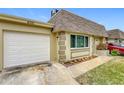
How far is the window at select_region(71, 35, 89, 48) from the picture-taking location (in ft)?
38.8

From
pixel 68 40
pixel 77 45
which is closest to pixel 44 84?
pixel 68 40

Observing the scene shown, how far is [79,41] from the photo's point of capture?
12586mm

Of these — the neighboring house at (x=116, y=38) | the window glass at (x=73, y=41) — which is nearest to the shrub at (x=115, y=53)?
the window glass at (x=73, y=41)

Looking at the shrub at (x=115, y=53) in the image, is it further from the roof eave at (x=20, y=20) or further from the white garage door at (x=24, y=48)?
the roof eave at (x=20, y=20)

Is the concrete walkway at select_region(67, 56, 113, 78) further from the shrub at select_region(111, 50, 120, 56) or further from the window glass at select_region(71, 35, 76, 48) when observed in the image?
the shrub at select_region(111, 50, 120, 56)

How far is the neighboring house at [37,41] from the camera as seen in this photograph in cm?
830

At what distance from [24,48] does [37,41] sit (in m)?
1.35

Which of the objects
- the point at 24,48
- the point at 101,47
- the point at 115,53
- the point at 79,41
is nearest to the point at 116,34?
the point at 101,47

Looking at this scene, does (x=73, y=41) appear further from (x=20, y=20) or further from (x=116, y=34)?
(x=116, y=34)

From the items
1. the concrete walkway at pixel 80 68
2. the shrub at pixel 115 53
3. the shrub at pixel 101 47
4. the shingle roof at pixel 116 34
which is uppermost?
the shingle roof at pixel 116 34

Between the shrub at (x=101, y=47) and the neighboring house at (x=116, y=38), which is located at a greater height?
the neighboring house at (x=116, y=38)

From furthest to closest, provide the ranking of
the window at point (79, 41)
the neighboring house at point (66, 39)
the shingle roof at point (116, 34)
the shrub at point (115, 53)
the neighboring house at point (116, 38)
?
1. the shingle roof at point (116, 34)
2. the neighboring house at point (116, 38)
3. the shrub at point (115, 53)
4. the window at point (79, 41)
5. the neighboring house at point (66, 39)

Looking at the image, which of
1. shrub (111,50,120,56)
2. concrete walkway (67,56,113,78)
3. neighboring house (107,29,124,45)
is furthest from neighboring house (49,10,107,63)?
neighboring house (107,29,124,45)

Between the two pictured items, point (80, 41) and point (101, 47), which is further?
point (101, 47)
